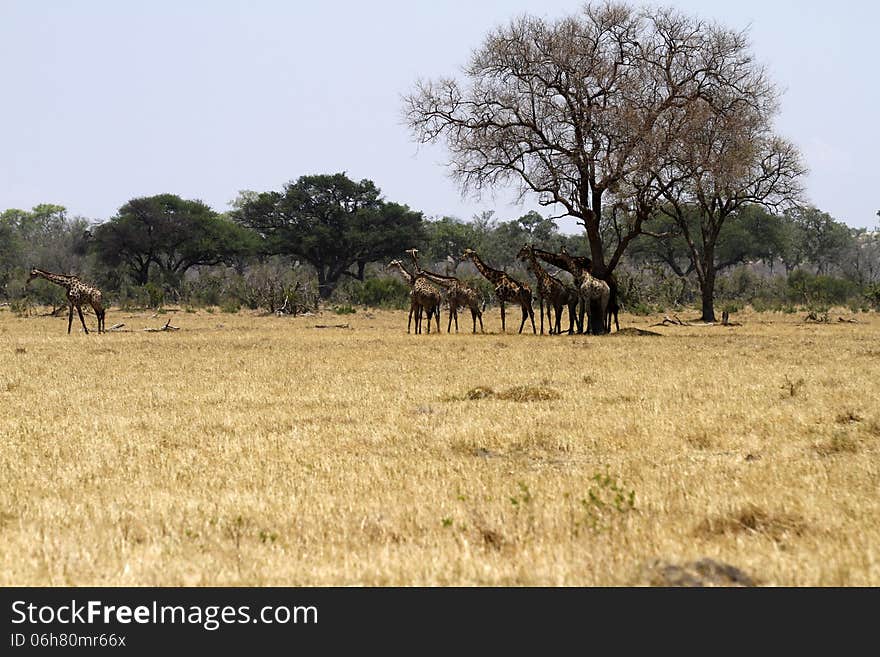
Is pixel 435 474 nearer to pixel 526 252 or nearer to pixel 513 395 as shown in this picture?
pixel 513 395

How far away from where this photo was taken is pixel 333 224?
62.3m

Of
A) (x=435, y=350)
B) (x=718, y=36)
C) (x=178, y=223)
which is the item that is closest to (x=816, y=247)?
(x=178, y=223)

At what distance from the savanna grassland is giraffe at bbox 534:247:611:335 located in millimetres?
10876

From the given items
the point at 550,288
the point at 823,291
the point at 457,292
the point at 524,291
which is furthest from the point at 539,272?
the point at 823,291

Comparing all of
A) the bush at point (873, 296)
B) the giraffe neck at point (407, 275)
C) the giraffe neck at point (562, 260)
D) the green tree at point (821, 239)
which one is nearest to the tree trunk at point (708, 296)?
the bush at point (873, 296)

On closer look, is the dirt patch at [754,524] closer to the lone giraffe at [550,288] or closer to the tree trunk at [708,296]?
the lone giraffe at [550,288]

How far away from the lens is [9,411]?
10234mm

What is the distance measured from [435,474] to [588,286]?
1930 cm

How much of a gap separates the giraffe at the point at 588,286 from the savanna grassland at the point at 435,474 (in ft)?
35.7

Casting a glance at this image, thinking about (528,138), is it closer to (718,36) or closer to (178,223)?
(718,36)

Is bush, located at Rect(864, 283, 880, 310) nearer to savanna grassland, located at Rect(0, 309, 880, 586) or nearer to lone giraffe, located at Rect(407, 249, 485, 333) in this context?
lone giraffe, located at Rect(407, 249, 485, 333)

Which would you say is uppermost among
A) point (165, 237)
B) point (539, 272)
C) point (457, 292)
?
point (165, 237)
